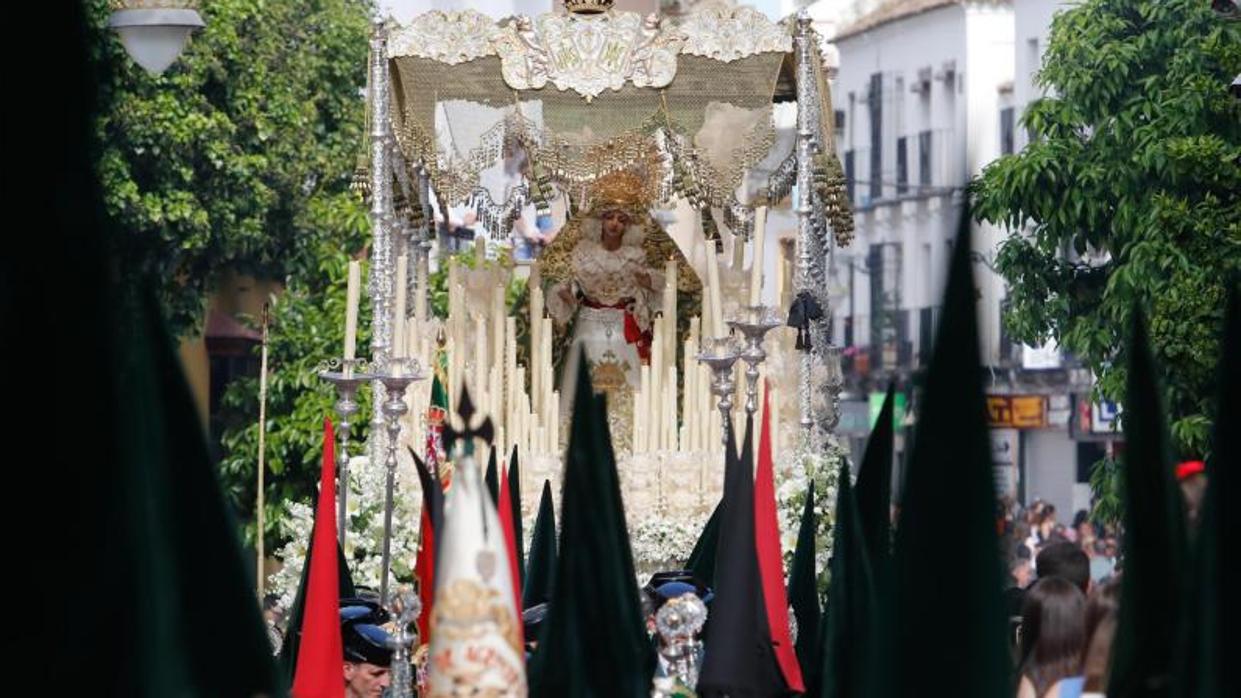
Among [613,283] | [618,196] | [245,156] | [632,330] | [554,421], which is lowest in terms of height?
[554,421]

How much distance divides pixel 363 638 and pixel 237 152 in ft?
70.8

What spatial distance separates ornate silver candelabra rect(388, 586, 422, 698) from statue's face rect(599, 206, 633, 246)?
8.52 metres

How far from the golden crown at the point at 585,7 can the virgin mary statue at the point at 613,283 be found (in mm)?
1061

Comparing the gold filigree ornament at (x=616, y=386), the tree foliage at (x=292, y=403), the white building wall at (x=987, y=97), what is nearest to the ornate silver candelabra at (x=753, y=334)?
the white building wall at (x=987, y=97)

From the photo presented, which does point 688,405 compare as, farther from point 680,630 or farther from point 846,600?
point 846,600

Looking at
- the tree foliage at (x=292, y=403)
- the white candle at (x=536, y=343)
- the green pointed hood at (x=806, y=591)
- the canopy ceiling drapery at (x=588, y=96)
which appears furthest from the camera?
the tree foliage at (x=292, y=403)

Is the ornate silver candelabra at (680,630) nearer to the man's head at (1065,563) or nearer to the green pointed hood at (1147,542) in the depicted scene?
the man's head at (1065,563)

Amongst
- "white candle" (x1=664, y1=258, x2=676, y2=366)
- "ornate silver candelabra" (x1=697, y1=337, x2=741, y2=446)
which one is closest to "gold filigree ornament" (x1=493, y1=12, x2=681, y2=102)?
"white candle" (x1=664, y1=258, x2=676, y2=366)

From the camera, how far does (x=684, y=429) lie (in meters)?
17.9

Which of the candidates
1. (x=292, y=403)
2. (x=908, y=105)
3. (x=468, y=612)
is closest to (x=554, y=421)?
(x=292, y=403)

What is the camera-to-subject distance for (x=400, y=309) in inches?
690

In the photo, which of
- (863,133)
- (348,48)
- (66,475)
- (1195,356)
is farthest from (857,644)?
(863,133)

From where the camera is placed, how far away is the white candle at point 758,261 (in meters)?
16.7

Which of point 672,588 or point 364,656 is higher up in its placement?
point 672,588
